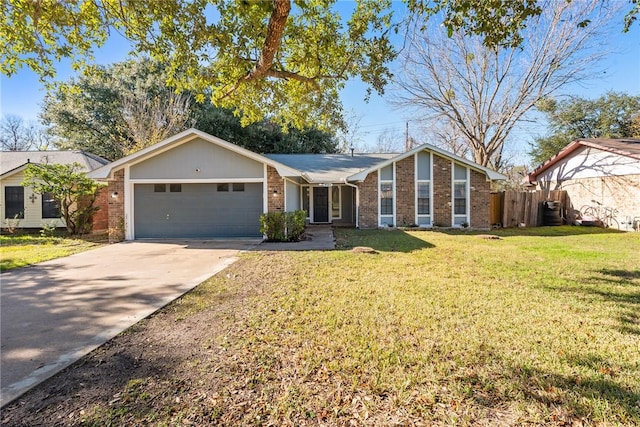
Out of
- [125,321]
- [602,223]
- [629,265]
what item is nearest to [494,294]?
[629,265]

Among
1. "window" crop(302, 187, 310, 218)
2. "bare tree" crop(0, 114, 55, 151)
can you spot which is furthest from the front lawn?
"bare tree" crop(0, 114, 55, 151)

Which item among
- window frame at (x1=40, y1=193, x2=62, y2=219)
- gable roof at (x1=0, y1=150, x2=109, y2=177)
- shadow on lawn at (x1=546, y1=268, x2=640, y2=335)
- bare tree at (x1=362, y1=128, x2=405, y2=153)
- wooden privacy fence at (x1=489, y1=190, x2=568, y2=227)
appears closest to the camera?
shadow on lawn at (x1=546, y1=268, x2=640, y2=335)

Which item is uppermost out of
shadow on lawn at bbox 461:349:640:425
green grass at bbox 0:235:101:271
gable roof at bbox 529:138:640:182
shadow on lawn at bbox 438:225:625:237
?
gable roof at bbox 529:138:640:182

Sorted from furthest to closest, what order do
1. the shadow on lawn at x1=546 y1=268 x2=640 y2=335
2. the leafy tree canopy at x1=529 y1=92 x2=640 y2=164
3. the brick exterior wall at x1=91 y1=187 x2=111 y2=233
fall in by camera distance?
1. the leafy tree canopy at x1=529 y1=92 x2=640 y2=164
2. the brick exterior wall at x1=91 y1=187 x2=111 y2=233
3. the shadow on lawn at x1=546 y1=268 x2=640 y2=335

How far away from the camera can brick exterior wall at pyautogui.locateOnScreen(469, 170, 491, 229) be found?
15086 millimetres

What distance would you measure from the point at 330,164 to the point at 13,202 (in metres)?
15.7

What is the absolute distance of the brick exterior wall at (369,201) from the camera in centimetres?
1514

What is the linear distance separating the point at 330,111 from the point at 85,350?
1210cm

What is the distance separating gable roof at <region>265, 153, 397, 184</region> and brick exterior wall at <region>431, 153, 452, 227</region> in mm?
3440

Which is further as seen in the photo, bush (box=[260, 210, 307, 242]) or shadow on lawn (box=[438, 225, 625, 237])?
shadow on lawn (box=[438, 225, 625, 237])

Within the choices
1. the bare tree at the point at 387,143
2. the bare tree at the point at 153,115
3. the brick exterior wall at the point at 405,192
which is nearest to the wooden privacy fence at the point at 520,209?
the brick exterior wall at the point at 405,192

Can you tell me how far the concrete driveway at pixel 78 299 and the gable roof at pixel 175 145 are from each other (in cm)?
346

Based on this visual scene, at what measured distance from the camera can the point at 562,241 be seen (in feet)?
36.4

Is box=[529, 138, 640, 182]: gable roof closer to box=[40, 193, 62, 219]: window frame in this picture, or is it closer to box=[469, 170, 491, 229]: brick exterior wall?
box=[469, 170, 491, 229]: brick exterior wall
